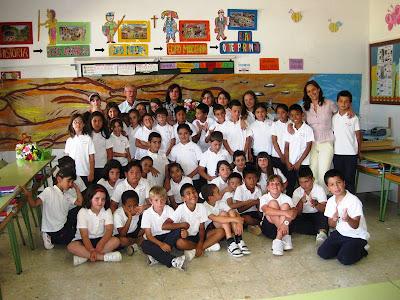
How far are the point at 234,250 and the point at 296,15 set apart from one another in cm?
325

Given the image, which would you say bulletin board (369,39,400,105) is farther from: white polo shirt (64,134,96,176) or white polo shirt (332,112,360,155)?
white polo shirt (64,134,96,176)

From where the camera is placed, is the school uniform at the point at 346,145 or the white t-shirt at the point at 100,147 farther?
the school uniform at the point at 346,145

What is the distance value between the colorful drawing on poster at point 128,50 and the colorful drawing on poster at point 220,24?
0.88m

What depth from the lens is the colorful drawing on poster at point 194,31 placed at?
4.74 metres

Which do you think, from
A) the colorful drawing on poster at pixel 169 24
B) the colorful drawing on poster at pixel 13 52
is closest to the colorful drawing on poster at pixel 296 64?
the colorful drawing on poster at pixel 169 24

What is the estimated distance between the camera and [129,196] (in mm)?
3232

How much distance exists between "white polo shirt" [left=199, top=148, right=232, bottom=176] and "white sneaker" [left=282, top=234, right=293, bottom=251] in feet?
3.06

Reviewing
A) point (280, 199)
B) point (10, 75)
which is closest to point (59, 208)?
point (280, 199)

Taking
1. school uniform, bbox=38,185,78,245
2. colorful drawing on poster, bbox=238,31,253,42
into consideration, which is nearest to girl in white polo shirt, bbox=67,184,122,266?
school uniform, bbox=38,185,78,245

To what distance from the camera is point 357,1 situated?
5145mm

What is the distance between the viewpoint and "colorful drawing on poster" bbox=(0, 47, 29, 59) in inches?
175

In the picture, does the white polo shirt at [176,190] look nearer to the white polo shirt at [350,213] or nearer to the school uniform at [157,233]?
the school uniform at [157,233]

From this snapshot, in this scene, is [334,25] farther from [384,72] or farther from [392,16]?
[384,72]

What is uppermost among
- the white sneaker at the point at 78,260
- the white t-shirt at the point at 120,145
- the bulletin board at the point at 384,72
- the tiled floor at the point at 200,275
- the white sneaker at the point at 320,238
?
the bulletin board at the point at 384,72
